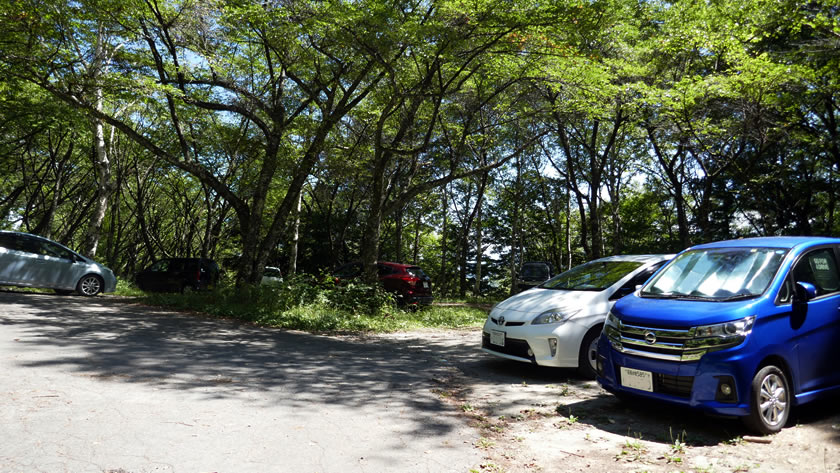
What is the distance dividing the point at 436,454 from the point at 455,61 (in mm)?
9734

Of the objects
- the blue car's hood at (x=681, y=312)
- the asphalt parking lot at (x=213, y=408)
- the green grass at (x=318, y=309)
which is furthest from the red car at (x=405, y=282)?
the blue car's hood at (x=681, y=312)

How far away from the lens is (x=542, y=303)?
695cm

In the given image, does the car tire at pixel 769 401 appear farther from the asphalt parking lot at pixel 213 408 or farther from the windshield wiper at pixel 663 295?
the asphalt parking lot at pixel 213 408

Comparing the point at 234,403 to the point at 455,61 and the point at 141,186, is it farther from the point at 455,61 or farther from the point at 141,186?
the point at 141,186

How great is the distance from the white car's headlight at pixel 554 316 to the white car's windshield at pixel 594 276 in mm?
756

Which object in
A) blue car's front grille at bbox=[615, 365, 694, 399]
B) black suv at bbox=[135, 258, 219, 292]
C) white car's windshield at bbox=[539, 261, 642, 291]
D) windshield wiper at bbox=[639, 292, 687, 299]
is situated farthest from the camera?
black suv at bbox=[135, 258, 219, 292]

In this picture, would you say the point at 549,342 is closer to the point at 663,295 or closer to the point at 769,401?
the point at 663,295

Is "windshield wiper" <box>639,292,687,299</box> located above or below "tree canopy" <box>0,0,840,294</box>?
below

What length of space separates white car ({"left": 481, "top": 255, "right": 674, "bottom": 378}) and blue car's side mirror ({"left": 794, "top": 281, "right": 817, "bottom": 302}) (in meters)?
2.34

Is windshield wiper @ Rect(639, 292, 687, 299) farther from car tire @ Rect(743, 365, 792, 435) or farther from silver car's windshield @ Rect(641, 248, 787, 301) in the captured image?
car tire @ Rect(743, 365, 792, 435)

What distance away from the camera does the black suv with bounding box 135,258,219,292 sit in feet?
63.9

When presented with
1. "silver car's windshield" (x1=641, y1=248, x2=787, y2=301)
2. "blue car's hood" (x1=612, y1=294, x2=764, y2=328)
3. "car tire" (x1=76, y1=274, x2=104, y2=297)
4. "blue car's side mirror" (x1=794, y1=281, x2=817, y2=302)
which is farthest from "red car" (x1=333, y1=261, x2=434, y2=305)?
"blue car's side mirror" (x1=794, y1=281, x2=817, y2=302)

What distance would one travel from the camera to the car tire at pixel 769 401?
4.26 m

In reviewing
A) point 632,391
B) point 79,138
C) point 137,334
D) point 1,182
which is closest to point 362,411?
point 632,391
